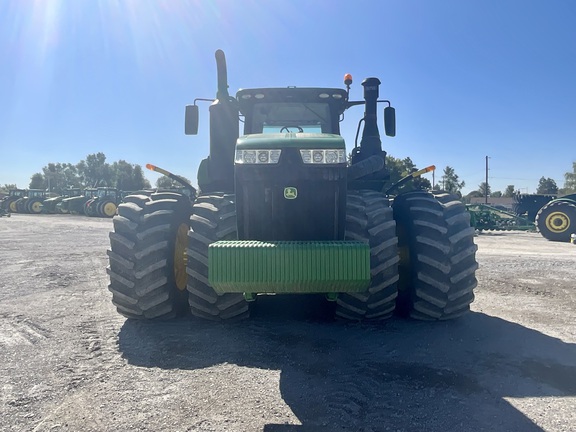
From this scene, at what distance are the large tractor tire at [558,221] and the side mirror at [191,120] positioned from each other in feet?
54.7

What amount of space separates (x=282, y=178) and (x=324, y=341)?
172cm

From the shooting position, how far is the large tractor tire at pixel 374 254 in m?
4.72

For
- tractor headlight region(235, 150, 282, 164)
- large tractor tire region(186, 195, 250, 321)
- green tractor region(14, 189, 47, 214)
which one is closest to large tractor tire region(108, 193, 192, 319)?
large tractor tire region(186, 195, 250, 321)

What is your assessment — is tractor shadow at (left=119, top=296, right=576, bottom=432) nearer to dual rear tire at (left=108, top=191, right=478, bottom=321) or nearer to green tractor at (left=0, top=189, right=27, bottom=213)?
dual rear tire at (left=108, top=191, right=478, bottom=321)

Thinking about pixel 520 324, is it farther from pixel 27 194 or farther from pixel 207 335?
pixel 27 194

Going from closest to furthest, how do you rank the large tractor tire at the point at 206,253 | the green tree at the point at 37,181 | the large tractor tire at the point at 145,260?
the large tractor tire at the point at 206,253 < the large tractor tire at the point at 145,260 < the green tree at the point at 37,181

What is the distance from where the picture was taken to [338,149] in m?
4.55

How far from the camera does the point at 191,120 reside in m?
6.34

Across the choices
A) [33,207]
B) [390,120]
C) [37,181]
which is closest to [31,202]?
[33,207]

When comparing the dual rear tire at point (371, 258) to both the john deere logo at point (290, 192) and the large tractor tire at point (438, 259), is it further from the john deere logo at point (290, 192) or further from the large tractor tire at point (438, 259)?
the john deere logo at point (290, 192)

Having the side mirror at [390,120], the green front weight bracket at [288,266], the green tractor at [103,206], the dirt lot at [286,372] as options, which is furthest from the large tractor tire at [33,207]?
the green front weight bracket at [288,266]

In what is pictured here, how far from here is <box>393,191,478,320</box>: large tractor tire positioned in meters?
5.05

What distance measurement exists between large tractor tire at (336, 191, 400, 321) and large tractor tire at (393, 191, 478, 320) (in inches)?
16.7

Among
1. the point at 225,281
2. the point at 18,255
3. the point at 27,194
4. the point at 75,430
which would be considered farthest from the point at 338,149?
the point at 27,194
